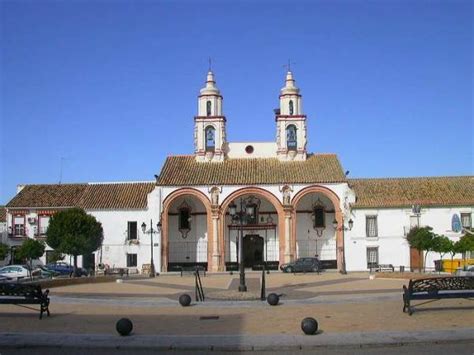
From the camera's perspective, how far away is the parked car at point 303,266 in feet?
138

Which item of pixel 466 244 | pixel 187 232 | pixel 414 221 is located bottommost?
pixel 466 244

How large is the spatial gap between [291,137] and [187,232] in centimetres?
1237

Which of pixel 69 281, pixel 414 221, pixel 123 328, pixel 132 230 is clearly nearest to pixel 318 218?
pixel 414 221

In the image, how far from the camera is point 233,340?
11.1 metres

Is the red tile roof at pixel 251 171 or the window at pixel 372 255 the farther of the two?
the red tile roof at pixel 251 171

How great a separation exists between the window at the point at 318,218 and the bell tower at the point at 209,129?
932 cm

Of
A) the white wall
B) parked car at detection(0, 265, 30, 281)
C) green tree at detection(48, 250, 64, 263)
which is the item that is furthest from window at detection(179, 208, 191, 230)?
parked car at detection(0, 265, 30, 281)

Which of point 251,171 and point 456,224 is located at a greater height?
point 251,171

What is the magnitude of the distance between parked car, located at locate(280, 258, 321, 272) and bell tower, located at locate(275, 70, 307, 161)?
35.3 feet

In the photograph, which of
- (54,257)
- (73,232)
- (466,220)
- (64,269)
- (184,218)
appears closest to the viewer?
(64,269)

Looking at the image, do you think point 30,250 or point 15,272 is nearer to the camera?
point 15,272

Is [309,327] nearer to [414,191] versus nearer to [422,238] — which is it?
[422,238]

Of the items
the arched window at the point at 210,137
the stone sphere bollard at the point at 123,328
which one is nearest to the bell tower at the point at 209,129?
the arched window at the point at 210,137

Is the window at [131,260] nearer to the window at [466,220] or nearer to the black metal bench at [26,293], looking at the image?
the window at [466,220]
